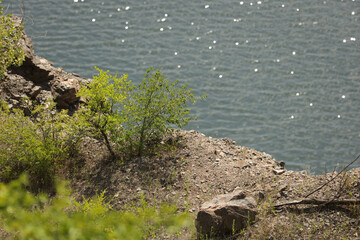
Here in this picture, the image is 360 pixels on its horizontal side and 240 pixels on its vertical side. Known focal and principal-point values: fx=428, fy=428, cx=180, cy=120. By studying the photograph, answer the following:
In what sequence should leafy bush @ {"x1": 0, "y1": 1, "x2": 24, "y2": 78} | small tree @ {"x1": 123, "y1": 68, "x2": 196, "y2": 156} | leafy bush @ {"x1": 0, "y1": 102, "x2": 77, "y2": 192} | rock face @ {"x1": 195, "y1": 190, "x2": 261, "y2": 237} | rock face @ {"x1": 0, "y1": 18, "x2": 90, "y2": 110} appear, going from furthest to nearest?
rock face @ {"x1": 0, "y1": 18, "x2": 90, "y2": 110} → leafy bush @ {"x1": 0, "y1": 1, "x2": 24, "y2": 78} → small tree @ {"x1": 123, "y1": 68, "x2": 196, "y2": 156} → leafy bush @ {"x1": 0, "y1": 102, "x2": 77, "y2": 192} → rock face @ {"x1": 195, "y1": 190, "x2": 261, "y2": 237}

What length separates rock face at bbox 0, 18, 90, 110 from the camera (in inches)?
→ 476

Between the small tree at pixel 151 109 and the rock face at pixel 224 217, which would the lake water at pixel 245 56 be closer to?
the small tree at pixel 151 109

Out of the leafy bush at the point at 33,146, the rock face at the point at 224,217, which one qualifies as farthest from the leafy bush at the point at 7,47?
the rock face at the point at 224,217

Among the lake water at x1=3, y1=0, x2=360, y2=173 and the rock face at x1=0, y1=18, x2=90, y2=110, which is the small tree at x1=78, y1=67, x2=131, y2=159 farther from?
the lake water at x1=3, y1=0, x2=360, y2=173

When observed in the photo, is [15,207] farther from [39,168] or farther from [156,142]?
[156,142]

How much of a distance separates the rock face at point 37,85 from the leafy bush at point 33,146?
1888 mm

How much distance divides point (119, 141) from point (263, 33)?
12532mm

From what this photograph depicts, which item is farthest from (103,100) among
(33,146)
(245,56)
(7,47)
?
(245,56)

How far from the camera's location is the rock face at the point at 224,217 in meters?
7.57

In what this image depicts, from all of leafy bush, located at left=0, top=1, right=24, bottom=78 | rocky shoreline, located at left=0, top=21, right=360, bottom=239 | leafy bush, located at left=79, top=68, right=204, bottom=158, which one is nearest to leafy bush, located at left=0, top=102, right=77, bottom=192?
rocky shoreline, located at left=0, top=21, right=360, bottom=239

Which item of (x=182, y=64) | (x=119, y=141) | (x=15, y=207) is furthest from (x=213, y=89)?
(x=15, y=207)

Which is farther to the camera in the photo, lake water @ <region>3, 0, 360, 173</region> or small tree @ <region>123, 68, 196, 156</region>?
lake water @ <region>3, 0, 360, 173</region>

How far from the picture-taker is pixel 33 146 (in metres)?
9.61

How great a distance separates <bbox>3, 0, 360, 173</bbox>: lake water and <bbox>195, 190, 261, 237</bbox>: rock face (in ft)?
20.9
